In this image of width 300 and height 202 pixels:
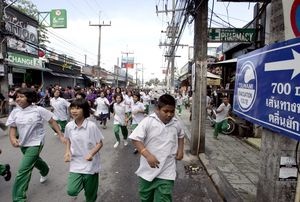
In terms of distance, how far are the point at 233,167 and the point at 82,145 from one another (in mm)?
4485

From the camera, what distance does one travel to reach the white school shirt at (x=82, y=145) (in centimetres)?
428

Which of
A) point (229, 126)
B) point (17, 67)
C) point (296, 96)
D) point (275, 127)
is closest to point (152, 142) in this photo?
point (275, 127)

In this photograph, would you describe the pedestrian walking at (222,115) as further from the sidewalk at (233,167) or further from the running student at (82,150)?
the running student at (82,150)

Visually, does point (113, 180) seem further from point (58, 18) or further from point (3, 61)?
point (58, 18)

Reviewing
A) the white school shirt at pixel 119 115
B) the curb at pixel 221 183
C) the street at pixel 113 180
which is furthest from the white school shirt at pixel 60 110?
the curb at pixel 221 183

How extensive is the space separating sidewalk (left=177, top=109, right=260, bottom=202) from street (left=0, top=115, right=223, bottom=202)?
20 cm

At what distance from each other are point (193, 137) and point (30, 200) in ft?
16.7

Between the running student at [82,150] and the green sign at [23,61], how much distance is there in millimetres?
17415

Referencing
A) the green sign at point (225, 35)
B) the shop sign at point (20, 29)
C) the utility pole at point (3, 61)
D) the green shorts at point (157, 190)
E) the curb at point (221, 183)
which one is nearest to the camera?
the green shorts at point (157, 190)

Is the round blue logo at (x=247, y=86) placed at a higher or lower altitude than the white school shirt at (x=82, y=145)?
higher

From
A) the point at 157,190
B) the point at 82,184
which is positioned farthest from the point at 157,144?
the point at 82,184

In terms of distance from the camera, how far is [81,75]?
137 feet

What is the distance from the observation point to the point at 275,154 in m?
3.73

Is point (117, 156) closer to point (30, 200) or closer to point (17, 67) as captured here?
point (30, 200)
